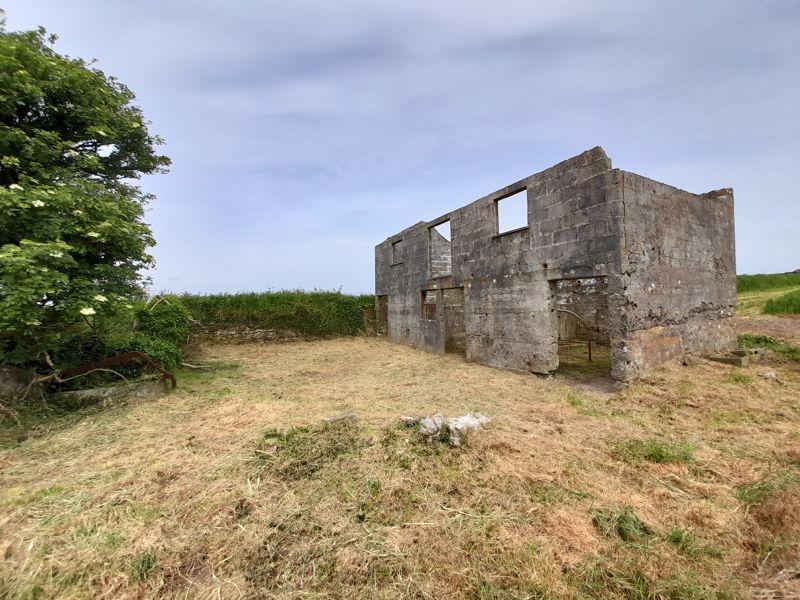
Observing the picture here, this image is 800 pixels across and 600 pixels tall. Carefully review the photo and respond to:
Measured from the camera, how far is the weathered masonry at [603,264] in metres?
6.45

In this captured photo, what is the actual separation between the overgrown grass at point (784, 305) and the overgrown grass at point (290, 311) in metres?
16.7

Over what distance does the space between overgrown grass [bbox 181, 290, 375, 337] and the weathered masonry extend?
811 cm

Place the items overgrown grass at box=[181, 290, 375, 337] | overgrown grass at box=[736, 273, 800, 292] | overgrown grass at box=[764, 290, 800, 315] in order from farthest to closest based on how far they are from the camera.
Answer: overgrown grass at box=[736, 273, 800, 292] → overgrown grass at box=[181, 290, 375, 337] → overgrown grass at box=[764, 290, 800, 315]

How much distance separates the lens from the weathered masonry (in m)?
6.45

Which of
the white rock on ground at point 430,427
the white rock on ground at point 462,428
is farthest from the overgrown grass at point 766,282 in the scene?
the white rock on ground at point 430,427

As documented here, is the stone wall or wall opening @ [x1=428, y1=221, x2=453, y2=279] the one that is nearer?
the stone wall

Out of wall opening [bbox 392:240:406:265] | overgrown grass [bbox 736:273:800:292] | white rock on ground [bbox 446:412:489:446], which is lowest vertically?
white rock on ground [bbox 446:412:489:446]

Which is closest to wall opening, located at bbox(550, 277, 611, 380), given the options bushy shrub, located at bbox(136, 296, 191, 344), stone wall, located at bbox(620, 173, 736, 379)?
stone wall, located at bbox(620, 173, 736, 379)

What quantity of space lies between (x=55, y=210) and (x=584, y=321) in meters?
14.4

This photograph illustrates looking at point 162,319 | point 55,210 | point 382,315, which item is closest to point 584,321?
point 382,315

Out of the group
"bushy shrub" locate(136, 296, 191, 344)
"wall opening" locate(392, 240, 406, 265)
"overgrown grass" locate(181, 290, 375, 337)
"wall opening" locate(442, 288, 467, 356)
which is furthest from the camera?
"overgrown grass" locate(181, 290, 375, 337)

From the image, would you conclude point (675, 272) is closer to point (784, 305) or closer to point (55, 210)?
point (55, 210)

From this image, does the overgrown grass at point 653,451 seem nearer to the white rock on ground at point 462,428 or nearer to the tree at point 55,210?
the white rock on ground at point 462,428

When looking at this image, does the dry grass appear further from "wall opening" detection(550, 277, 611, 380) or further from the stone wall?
"wall opening" detection(550, 277, 611, 380)
